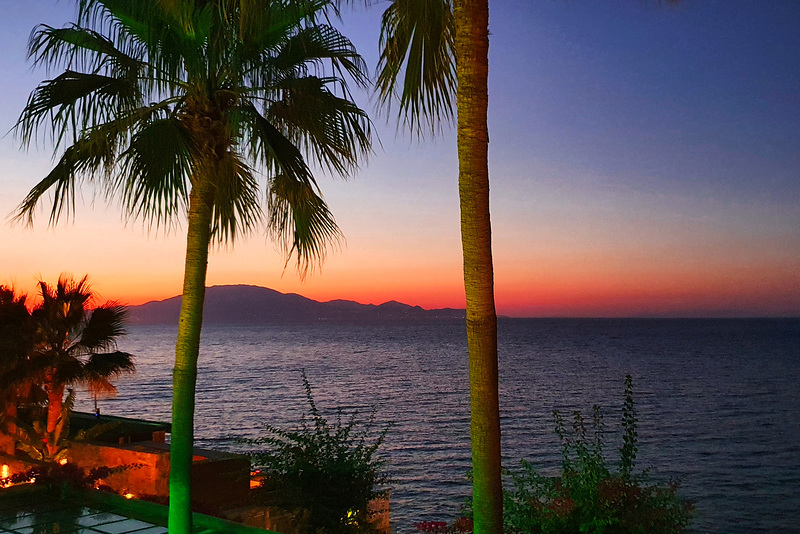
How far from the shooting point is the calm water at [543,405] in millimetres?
31344

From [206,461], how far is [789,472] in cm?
3183

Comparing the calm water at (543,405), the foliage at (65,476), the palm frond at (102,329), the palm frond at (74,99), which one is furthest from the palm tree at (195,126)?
the calm water at (543,405)

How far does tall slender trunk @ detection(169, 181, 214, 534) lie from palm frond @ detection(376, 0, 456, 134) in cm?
256

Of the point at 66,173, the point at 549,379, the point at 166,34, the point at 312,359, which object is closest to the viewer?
the point at 166,34

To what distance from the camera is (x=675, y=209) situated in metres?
75.6

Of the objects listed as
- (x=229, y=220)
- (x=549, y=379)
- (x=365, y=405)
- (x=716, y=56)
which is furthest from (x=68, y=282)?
(x=549, y=379)

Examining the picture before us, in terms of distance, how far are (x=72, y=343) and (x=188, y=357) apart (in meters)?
9.49

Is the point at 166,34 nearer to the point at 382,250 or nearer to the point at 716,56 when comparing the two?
the point at 716,56

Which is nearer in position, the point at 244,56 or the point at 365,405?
the point at 244,56

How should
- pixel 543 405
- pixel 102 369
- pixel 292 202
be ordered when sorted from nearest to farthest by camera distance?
pixel 292 202 < pixel 102 369 < pixel 543 405

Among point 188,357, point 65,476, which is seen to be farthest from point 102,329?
point 188,357

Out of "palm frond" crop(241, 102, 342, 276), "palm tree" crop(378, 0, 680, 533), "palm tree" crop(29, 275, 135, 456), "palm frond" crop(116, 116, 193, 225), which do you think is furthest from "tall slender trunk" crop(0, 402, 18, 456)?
"palm tree" crop(378, 0, 680, 533)

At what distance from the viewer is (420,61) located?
561 cm

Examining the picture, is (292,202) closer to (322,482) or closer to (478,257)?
(478,257)
